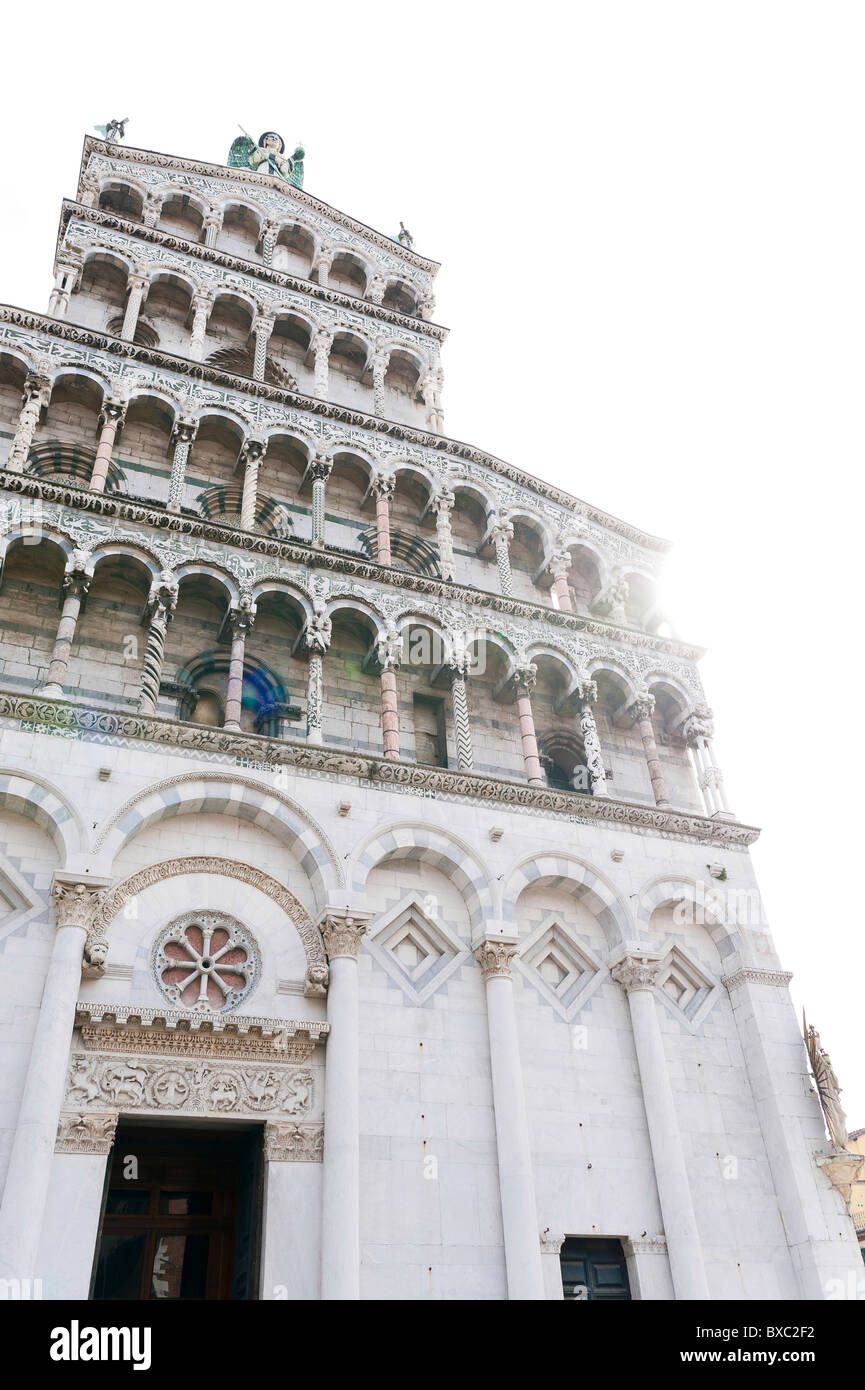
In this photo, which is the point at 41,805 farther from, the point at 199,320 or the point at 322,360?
the point at 322,360

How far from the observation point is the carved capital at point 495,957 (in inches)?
560

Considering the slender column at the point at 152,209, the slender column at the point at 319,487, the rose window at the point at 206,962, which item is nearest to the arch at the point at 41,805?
the rose window at the point at 206,962

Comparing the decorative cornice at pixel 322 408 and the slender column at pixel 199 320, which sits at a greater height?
the slender column at pixel 199 320

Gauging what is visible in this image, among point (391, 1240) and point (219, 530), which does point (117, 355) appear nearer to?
point (219, 530)

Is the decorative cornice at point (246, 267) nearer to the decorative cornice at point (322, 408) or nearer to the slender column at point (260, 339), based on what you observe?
the slender column at point (260, 339)

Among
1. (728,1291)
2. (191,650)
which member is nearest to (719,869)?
(728,1291)

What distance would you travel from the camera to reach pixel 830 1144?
14562 millimetres

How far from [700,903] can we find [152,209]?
19.2 meters

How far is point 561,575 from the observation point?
20.1 m

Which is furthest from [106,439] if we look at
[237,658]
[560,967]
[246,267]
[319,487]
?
[560,967]

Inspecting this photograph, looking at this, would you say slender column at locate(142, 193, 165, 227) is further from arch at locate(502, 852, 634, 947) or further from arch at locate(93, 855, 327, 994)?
arch at locate(502, 852, 634, 947)

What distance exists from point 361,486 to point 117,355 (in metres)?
5.08

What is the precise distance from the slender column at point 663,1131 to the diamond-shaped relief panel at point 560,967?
0.42 m
